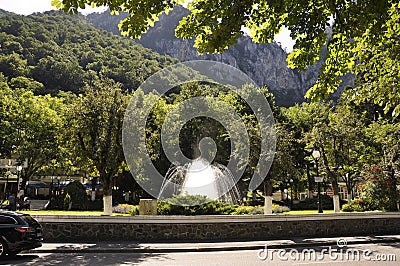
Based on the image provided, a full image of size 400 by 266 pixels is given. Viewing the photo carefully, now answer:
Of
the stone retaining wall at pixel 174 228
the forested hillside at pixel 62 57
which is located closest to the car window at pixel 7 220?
the stone retaining wall at pixel 174 228

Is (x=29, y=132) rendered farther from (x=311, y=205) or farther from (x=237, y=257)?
(x=237, y=257)

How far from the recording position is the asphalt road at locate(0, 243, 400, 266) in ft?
32.5

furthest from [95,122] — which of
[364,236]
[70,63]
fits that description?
[70,63]

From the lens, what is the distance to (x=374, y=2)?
188 inches

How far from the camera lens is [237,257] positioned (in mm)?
10789

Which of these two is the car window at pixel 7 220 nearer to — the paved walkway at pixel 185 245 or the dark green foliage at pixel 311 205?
the paved walkway at pixel 185 245

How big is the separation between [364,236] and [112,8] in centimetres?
1430

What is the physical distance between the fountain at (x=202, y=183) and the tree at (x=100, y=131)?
477cm

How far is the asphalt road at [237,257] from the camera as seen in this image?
32.5 feet

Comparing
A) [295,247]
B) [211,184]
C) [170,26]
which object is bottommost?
[295,247]

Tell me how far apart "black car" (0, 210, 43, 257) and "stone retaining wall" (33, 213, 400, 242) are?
2.67m

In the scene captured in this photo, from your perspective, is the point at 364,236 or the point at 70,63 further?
the point at 70,63

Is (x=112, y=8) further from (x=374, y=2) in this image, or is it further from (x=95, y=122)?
(x=95, y=122)

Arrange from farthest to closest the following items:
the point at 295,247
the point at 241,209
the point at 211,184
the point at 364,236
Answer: the point at 211,184 < the point at 241,209 < the point at 364,236 < the point at 295,247
